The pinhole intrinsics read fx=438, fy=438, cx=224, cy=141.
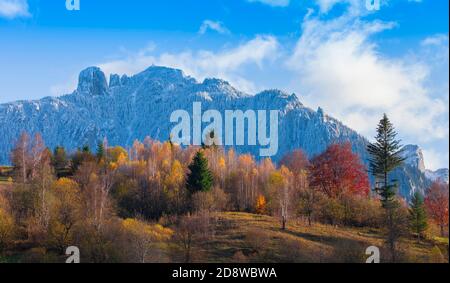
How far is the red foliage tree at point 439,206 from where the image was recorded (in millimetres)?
59812

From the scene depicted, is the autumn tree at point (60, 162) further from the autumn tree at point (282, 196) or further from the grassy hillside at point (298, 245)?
the grassy hillside at point (298, 245)

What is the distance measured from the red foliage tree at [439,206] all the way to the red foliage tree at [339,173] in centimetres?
886

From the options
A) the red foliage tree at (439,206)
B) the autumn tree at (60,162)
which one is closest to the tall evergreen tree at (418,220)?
the red foliage tree at (439,206)

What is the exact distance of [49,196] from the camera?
5181 centimetres

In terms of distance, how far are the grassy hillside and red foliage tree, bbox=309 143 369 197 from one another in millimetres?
8580

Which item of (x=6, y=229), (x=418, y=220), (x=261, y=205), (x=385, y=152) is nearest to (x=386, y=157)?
(x=385, y=152)

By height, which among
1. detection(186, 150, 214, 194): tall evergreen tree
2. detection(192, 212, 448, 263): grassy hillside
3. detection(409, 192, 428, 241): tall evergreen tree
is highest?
detection(186, 150, 214, 194): tall evergreen tree

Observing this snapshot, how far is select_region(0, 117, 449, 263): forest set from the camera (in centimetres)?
→ 4425

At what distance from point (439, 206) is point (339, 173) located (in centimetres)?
1387

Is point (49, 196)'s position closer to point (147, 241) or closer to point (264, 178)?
point (147, 241)

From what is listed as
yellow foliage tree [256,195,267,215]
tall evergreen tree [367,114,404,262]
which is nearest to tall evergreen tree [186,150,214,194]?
yellow foliage tree [256,195,267,215]

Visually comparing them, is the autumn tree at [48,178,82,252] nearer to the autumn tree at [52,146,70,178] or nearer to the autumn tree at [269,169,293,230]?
the autumn tree at [269,169,293,230]
